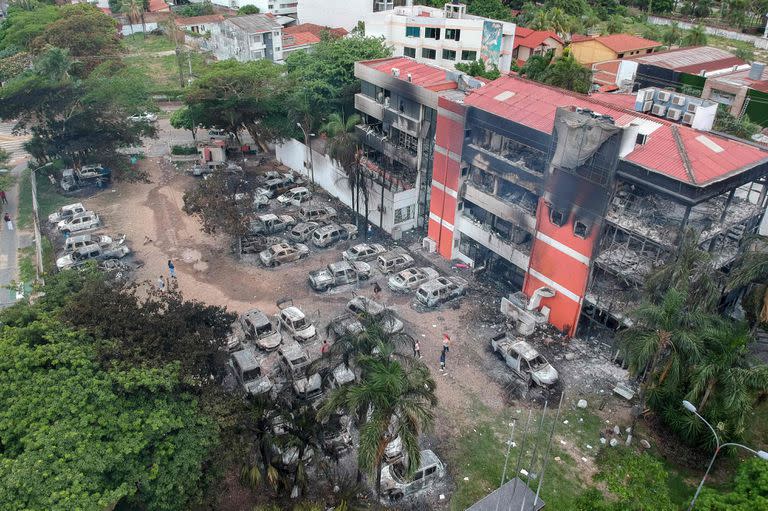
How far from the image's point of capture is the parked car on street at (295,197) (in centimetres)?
4253

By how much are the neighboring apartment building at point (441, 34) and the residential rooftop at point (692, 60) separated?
14250mm

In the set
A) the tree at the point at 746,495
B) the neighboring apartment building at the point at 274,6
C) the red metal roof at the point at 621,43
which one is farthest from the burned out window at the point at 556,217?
the neighboring apartment building at the point at 274,6

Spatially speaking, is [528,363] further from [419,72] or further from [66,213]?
[66,213]

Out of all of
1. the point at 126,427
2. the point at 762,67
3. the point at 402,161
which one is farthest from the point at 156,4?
the point at 126,427

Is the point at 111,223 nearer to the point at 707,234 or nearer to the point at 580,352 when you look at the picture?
the point at 580,352

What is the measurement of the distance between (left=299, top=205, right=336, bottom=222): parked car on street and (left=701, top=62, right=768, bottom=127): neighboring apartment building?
32662mm

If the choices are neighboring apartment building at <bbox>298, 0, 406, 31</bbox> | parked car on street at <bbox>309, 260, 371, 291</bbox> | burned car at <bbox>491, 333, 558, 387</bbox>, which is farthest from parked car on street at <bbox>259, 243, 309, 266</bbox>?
neighboring apartment building at <bbox>298, 0, 406, 31</bbox>

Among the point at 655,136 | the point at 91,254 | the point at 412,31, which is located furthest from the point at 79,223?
the point at 655,136

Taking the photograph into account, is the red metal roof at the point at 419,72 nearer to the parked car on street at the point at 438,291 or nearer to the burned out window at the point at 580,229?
the parked car on street at the point at 438,291

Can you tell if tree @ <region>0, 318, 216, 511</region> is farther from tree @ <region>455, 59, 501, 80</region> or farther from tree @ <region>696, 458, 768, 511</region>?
tree @ <region>455, 59, 501, 80</region>

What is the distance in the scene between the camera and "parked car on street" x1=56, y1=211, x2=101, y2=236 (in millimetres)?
38406

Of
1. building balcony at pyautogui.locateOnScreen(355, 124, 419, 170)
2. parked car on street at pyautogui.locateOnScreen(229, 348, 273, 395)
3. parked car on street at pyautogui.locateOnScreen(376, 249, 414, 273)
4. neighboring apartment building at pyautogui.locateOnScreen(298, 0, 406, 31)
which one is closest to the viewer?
parked car on street at pyautogui.locateOnScreen(229, 348, 273, 395)

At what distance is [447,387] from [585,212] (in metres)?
10.8

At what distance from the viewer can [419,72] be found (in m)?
37.0
